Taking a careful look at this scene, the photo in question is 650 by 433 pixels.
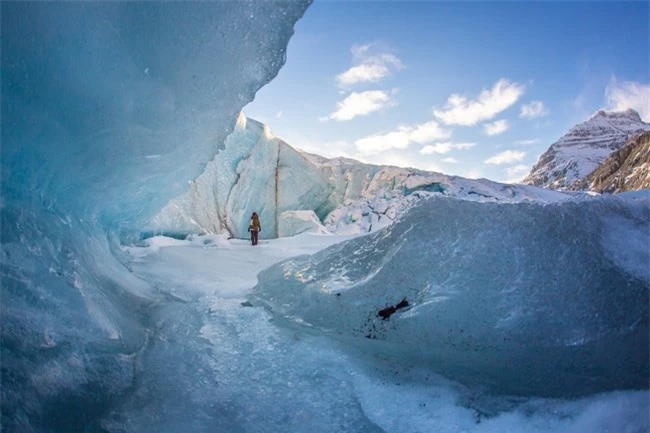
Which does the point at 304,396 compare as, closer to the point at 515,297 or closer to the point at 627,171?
the point at 515,297

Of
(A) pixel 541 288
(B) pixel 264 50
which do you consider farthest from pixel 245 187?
(A) pixel 541 288

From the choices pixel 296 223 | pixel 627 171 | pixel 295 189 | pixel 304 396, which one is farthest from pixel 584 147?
pixel 304 396

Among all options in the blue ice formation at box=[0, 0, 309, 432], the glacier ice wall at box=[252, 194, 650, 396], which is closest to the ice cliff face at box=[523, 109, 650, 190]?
the glacier ice wall at box=[252, 194, 650, 396]

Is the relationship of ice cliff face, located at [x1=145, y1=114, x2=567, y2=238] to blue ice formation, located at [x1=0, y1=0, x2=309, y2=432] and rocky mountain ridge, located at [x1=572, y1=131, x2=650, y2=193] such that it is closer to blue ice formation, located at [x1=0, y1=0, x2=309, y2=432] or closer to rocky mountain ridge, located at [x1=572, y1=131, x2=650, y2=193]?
blue ice formation, located at [x1=0, y1=0, x2=309, y2=432]

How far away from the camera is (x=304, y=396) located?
6.15 feet

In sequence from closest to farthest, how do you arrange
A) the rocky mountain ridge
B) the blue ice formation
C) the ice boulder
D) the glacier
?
the blue ice formation → the glacier → the ice boulder → the rocky mountain ridge

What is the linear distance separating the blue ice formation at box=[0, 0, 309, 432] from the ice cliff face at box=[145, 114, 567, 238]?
8741 millimetres

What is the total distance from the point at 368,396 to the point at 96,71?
7.28 ft

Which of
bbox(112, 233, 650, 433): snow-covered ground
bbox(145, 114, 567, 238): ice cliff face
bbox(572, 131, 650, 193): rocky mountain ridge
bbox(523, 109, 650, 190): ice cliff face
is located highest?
bbox(523, 109, 650, 190): ice cliff face

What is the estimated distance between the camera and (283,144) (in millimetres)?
15453

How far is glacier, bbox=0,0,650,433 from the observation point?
5.60 feet

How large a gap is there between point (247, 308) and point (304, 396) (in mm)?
1493

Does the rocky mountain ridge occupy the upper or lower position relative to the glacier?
upper

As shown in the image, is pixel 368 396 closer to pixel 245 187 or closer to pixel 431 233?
pixel 431 233
